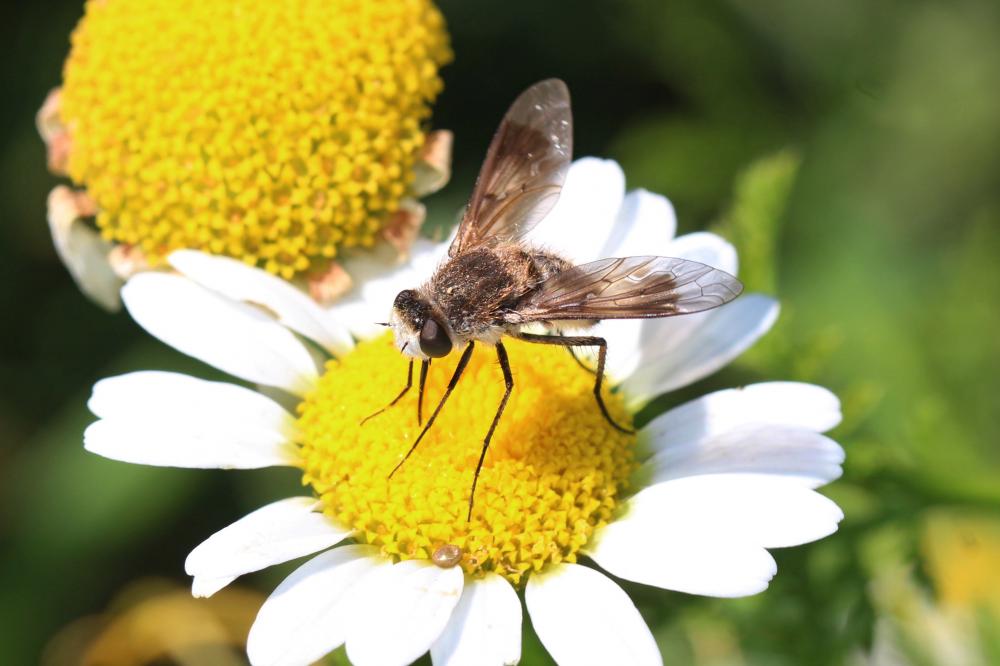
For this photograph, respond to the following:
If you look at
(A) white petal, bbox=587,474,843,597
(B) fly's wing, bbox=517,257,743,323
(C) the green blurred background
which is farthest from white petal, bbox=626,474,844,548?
(C) the green blurred background

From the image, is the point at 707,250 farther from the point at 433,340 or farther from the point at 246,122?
the point at 246,122

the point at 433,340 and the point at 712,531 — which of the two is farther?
the point at 433,340

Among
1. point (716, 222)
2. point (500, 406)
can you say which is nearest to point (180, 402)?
point (500, 406)

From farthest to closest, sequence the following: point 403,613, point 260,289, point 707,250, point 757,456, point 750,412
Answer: point 707,250 < point 260,289 < point 750,412 < point 757,456 < point 403,613

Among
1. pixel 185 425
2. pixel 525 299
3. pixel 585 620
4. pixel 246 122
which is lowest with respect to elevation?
pixel 585 620

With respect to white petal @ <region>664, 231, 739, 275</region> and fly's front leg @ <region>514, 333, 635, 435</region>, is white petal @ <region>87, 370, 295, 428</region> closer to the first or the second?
fly's front leg @ <region>514, 333, 635, 435</region>

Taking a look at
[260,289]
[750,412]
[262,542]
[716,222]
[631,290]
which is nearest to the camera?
[262,542]

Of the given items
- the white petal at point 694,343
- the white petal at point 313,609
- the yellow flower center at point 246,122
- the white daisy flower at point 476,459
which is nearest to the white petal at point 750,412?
the white daisy flower at point 476,459

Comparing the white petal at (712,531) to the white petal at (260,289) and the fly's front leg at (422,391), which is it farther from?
the white petal at (260,289)
